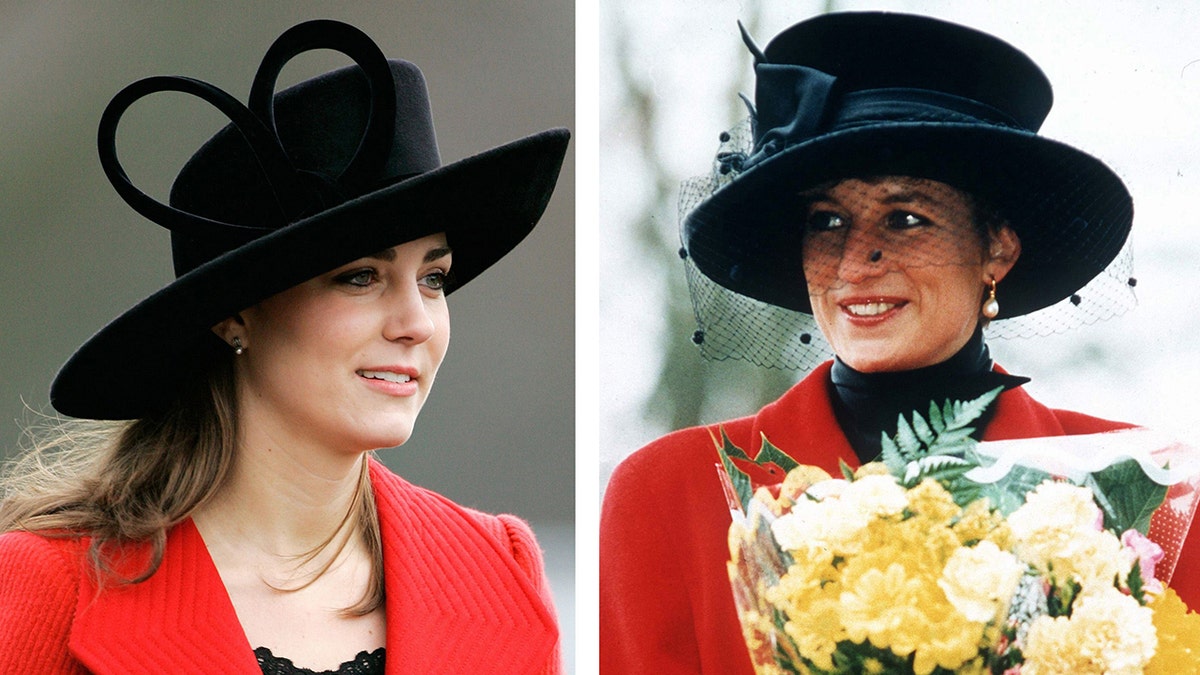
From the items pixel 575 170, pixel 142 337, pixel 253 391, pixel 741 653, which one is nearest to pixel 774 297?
pixel 575 170

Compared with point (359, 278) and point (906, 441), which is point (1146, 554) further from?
point (359, 278)

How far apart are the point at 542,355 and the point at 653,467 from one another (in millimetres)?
302

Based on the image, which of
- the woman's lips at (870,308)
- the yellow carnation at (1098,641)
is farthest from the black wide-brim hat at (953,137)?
the yellow carnation at (1098,641)

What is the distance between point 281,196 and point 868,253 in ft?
2.58

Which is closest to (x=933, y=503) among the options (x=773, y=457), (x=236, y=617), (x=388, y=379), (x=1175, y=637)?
(x=773, y=457)

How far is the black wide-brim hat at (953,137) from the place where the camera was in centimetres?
158

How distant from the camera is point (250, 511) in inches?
52.9

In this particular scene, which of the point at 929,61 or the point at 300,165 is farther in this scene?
the point at 929,61

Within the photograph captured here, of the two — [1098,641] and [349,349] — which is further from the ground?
[349,349]

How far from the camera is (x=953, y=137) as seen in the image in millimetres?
1582

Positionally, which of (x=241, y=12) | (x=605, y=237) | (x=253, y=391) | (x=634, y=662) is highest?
(x=241, y=12)

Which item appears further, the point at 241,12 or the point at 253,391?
the point at 241,12

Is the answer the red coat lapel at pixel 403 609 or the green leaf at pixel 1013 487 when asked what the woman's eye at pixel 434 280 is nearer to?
the red coat lapel at pixel 403 609

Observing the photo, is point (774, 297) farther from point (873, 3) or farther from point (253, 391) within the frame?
point (253, 391)
